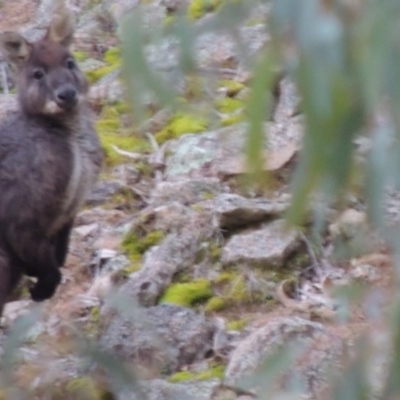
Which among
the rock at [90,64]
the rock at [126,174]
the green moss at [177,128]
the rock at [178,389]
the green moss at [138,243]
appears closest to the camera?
the rock at [178,389]

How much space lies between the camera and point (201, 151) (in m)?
5.73

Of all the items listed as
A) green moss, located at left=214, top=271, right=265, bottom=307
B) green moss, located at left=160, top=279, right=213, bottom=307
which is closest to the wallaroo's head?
green moss, located at left=160, top=279, right=213, bottom=307

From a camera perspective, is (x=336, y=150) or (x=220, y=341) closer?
(x=336, y=150)

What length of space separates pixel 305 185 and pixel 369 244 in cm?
54

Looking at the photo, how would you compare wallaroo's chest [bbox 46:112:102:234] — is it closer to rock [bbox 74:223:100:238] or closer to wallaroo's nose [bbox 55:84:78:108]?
wallaroo's nose [bbox 55:84:78:108]

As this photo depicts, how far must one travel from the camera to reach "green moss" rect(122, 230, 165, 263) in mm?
5090

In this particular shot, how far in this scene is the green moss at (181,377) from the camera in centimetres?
398

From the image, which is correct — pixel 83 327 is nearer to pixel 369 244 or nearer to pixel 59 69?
pixel 59 69

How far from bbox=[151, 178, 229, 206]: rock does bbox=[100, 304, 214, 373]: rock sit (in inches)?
42.9

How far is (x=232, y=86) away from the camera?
18.5ft

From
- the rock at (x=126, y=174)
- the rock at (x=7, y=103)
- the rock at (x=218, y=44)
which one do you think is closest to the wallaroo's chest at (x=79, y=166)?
the rock at (x=126, y=174)

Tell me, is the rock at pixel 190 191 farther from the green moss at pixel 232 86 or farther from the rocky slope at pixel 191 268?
the green moss at pixel 232 86

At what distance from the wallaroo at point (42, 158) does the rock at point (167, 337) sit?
483mm

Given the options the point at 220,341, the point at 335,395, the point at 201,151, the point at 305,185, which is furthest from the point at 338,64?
the point at 201,151
